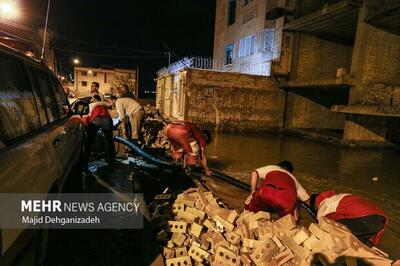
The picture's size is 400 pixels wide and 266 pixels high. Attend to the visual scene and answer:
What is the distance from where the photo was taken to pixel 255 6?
2336cm

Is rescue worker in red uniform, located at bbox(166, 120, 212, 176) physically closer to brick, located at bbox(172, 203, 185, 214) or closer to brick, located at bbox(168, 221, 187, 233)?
brick, located at bbox(172, 203, 185, 214)

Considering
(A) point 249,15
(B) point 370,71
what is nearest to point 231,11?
(A) point 249,15

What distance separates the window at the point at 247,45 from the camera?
23.9 m

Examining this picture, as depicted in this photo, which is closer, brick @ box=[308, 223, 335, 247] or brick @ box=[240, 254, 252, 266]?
brick @ box=[308, 223, 335, 247]

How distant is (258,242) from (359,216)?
1.16 meters

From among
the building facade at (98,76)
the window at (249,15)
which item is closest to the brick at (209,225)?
the window at (249,15)

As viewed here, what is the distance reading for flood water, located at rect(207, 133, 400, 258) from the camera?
7.45 m

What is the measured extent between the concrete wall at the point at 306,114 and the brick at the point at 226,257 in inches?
799

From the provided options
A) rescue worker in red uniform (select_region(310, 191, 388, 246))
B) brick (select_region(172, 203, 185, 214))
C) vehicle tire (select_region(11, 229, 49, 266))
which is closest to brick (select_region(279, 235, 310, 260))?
rescue worker in red uniform (select_region(310, 191, 388, 246))

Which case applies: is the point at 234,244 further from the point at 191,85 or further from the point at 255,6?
the point at 255,6

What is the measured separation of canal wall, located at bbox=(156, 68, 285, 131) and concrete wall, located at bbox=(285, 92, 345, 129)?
22.9 inches

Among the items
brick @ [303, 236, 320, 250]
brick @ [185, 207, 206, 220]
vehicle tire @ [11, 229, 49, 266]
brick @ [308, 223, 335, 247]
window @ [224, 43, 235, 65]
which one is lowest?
brick @ [185, 207, 206, 220]

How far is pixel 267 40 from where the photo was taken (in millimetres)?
22547

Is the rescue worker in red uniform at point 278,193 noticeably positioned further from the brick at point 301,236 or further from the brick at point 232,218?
the brick at point 301,236
